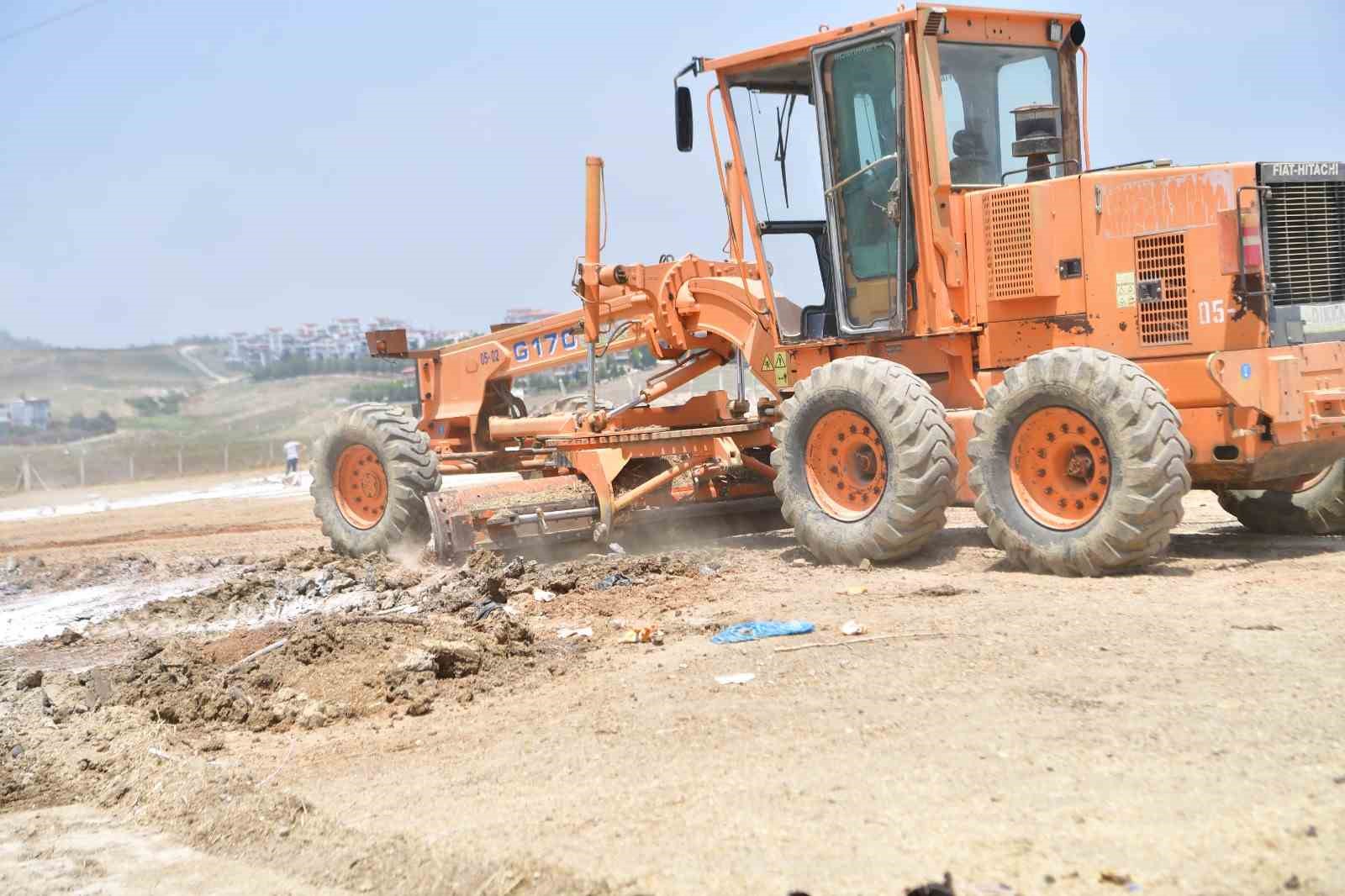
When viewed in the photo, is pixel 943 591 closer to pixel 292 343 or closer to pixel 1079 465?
pixel 1079 465

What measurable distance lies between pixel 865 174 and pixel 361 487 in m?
5.72

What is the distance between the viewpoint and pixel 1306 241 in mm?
9266

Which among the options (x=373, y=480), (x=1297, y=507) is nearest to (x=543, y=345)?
(x=373, y=480)

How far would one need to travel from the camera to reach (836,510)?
10203mm

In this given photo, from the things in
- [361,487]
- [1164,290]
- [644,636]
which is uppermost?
[1164,290]

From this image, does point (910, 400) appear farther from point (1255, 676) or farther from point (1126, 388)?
point (1255, 676)

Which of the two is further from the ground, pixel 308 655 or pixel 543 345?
pixel 543 345

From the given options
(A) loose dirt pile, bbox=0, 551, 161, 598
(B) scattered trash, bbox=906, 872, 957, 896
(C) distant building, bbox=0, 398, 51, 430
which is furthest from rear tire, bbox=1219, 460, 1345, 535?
(C) distant building, bbox=0, 398, 51, 430

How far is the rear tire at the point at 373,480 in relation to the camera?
1309 centimetres

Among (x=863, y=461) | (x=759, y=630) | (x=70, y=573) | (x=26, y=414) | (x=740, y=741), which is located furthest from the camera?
(x=26, y=414)

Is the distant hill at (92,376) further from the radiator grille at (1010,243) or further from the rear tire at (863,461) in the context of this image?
the radiator grille at (1010,243)

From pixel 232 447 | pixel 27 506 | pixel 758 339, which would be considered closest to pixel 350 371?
pixel 232 447

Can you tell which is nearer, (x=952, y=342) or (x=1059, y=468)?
(x=1059, y=468)

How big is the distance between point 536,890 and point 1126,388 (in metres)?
5.29
